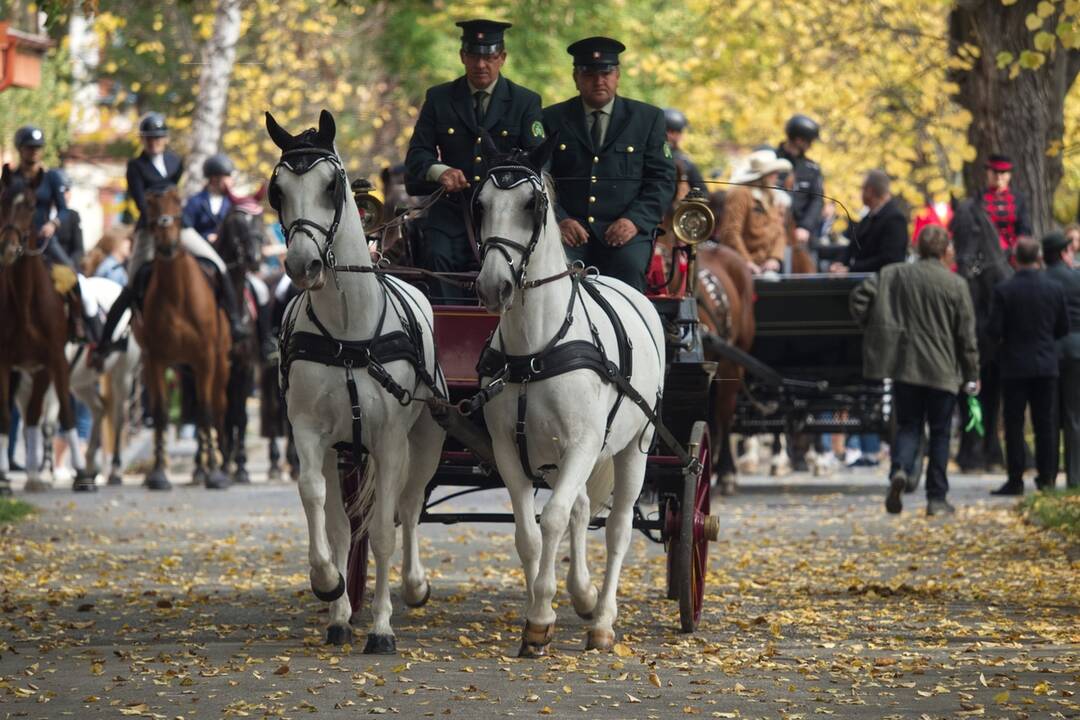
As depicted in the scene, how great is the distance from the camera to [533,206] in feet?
32.8

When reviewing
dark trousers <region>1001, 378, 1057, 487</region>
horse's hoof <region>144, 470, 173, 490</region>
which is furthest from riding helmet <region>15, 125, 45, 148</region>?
dark trousers <region>1001, 378, 1057, 487</region>

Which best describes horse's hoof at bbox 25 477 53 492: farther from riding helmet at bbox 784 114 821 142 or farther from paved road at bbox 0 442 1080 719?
riding helmet at bbox 784 114 821 142

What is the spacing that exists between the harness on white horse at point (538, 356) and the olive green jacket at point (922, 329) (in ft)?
27.6

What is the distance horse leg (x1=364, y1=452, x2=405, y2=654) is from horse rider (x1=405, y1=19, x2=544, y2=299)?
1.87m

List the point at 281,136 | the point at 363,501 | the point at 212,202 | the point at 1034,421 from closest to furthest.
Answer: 1. the point at 281,136
2. the point at 363,501
3. the point at 1034,421
4. the point at 212,202

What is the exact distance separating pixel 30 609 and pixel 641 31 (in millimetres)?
34502

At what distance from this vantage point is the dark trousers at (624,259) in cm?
1205

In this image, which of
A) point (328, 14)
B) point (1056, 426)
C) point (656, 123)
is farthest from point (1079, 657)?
point (328, 14)

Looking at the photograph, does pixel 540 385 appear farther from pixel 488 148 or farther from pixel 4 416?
pixel 4 416

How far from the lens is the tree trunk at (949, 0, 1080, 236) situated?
24.3 meters

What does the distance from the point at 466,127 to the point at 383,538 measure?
2.57 metres

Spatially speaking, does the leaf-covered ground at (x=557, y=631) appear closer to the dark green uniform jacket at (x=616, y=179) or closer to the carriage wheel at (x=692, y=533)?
the carriage wheel at (x=692, y=533)

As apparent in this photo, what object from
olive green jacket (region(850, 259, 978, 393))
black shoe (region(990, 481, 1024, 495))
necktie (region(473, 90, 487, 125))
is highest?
necktie (region(473, 90, 487, 125))

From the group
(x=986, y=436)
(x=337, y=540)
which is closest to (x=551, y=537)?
(x=337, y=540)
